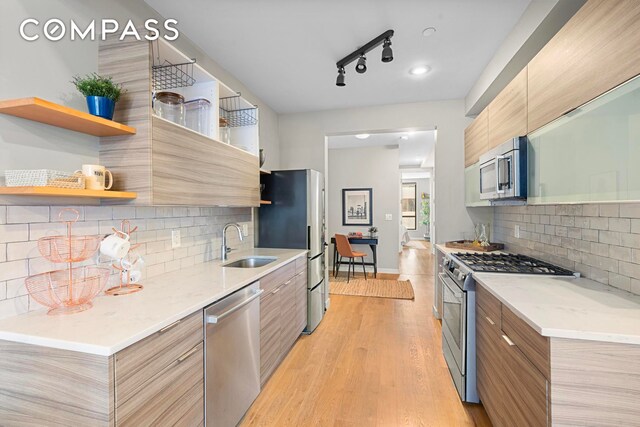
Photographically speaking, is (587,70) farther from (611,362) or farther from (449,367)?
(449,367)

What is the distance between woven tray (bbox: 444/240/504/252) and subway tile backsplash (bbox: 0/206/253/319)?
7.77ft

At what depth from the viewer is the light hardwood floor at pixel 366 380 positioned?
1.88 metres

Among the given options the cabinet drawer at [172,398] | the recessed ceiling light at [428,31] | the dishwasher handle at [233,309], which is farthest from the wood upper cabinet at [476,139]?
the cabinet drawer at [172,398]

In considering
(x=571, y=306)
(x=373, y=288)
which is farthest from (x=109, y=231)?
(x=373, y=288)

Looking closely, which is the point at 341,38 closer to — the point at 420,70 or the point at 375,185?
the point at 420,70

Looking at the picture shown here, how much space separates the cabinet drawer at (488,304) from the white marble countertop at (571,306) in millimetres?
63

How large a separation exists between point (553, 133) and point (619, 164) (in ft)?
1.60

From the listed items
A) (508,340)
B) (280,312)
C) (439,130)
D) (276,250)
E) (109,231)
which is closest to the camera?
(508,340)

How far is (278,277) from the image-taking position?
2.33 m

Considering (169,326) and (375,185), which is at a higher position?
(375,185)

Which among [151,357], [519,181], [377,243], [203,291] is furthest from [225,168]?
[377,243]

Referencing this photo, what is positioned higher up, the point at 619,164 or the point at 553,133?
the point at 553,133

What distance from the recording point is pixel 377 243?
5656 mm

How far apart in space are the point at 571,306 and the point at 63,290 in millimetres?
2238
